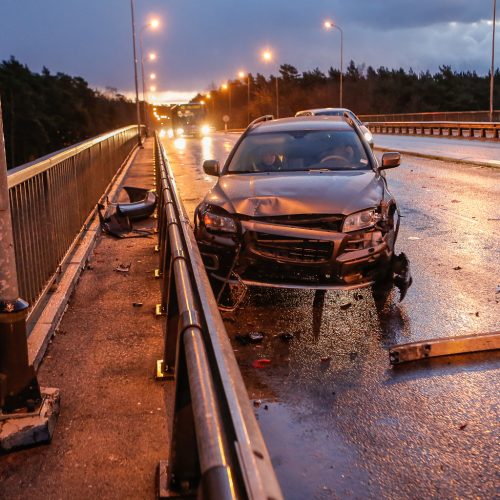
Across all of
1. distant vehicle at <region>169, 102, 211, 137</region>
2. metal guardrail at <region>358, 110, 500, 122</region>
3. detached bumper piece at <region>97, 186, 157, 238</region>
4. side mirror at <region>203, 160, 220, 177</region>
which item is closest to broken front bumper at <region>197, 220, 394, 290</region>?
side mirror at <region>203, 160, 220, 177</region>

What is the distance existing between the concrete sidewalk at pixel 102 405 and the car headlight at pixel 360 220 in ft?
5.79

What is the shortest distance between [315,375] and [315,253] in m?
1.43

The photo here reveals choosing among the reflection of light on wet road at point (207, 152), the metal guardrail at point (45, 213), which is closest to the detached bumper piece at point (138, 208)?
the metal guardrail at point (45, 213)

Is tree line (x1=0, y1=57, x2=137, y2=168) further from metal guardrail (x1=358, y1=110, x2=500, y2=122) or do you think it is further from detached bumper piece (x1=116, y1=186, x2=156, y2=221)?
detached bumper piece (x1=116, y1=186, x2=156, y2=221)

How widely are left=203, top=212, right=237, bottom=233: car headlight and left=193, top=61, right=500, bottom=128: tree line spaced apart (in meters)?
90.0

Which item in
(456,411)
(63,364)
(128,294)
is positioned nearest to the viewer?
(456,411)

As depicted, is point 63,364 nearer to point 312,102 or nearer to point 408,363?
point 408,363

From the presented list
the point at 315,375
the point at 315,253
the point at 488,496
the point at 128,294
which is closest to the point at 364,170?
the point at 315,253

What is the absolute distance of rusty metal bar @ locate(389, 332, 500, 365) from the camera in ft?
16.7

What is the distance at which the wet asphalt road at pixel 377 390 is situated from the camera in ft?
11.6

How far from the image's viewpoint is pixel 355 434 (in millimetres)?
3990

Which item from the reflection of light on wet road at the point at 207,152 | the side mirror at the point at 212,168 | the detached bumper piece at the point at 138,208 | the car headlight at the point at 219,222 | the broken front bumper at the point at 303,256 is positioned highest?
the side mirror at the point at 212,168

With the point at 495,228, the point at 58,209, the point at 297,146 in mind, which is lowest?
the point at 495,228

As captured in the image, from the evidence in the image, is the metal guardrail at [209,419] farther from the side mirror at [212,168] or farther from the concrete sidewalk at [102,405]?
the side mirror at [212,168]
